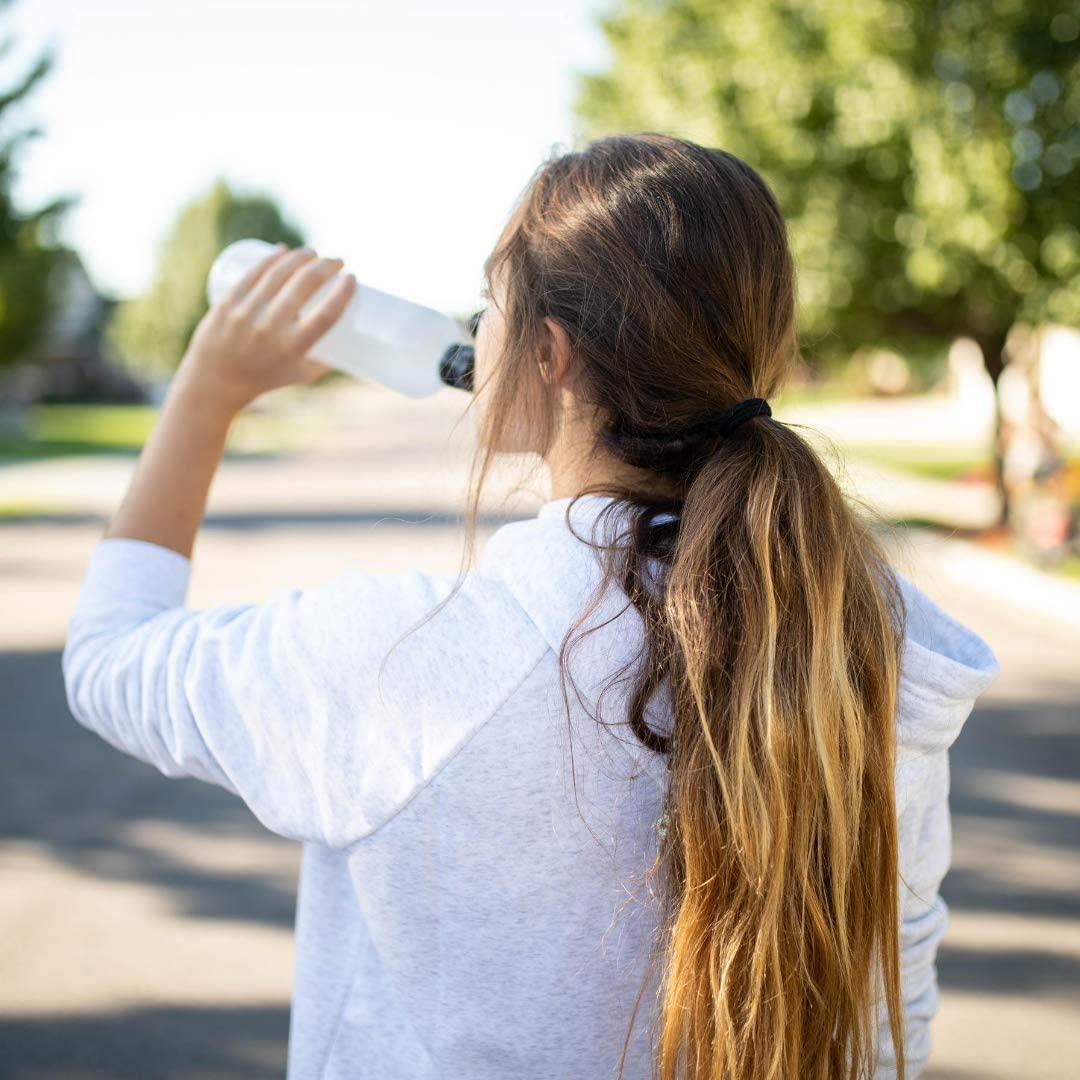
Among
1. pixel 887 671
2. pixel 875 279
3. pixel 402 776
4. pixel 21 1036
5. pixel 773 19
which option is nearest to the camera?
pixel 402 776

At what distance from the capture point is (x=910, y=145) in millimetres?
11641

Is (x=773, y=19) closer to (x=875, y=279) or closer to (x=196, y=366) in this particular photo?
(x=875, y=279)

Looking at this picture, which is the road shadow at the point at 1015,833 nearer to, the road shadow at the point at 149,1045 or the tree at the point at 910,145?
the road shadow at the point at 149,1045

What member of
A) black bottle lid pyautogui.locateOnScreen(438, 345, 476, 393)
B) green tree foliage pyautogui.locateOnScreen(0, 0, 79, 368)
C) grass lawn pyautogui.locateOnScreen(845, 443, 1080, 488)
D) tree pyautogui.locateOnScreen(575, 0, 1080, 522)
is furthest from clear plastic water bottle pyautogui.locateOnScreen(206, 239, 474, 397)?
grass lawn pyautogui.locateOnScreen(845, 443, 1080, 488)

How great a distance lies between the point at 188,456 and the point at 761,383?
630mm

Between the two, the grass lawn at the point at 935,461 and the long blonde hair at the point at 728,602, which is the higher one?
the grass lawn at the point at 935,461

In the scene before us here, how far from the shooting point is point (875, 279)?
12773 mm

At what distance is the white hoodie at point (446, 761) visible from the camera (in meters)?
1.04

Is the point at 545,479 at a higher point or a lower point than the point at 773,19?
lower

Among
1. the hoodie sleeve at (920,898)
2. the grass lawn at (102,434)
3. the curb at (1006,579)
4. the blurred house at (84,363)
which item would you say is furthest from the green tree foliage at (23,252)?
the blurred house at (84,363)

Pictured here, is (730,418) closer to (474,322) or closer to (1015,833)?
(474,322)

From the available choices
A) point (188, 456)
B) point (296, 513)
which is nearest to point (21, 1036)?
point (188, 456)

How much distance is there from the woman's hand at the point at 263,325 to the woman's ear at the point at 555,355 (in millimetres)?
247

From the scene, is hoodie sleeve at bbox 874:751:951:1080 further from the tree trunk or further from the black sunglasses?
the tree trunk
